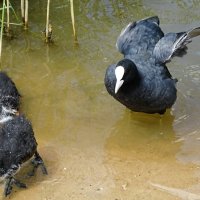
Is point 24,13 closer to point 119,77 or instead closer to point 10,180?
point 119,77

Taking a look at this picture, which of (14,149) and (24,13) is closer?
(14,149)

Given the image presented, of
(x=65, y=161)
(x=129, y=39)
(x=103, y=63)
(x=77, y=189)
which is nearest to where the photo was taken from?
(x=77, y=189)

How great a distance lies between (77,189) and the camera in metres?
5.14

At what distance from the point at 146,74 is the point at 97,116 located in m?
0.77

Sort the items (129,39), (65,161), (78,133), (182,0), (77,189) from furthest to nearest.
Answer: (182,0)
(129,39)
(78,133)
(65,161)
(77,189)

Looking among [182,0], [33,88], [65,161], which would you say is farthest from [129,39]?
[182,0]

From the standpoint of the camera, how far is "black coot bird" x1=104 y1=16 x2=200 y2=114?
5984 millimetres

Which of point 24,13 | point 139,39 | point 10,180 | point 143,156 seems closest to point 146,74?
point 139,39

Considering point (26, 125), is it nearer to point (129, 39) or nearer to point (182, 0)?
point (129, 39)

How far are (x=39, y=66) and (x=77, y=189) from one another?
106 inches

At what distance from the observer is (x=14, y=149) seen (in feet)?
16.7

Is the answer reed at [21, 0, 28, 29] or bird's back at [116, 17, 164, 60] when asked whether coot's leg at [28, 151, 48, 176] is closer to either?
bird's back at [116, 17, 164, 60]

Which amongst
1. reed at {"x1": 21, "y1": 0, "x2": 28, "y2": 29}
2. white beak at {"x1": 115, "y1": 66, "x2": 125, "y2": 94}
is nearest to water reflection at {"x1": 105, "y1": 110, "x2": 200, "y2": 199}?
white beak at {"x1": 115, "y1": 66, "x2": 125, "y2": 94}

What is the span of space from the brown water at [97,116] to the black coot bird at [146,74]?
36cm
